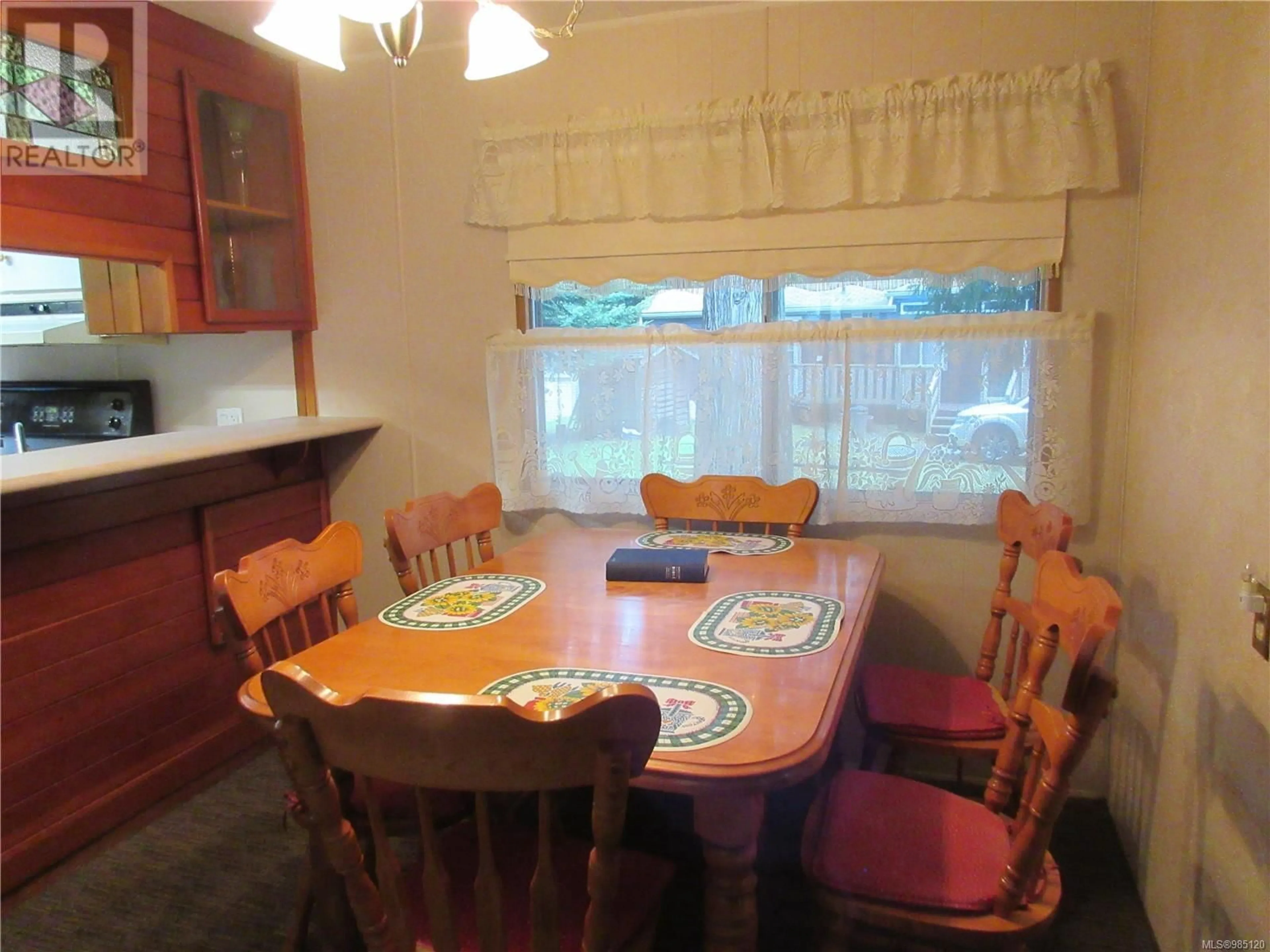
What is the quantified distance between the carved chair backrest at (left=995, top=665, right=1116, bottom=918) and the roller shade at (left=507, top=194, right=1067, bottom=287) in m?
1.37

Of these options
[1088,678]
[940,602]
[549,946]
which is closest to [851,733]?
[940,602]

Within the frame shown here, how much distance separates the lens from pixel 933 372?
221 cm

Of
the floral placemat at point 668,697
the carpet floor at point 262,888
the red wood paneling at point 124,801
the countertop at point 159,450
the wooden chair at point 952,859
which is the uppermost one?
the countertop at point 159,450

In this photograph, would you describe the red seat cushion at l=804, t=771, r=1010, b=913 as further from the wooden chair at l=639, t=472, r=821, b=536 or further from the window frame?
the window frame

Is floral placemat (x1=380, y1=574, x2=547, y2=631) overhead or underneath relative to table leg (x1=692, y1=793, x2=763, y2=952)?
overhead

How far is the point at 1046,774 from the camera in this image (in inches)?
43.0

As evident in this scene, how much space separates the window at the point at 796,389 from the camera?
2180 mm

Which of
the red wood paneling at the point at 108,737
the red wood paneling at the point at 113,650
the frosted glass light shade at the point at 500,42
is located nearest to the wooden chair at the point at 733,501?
the frosted glass light shade at the point at 500,42

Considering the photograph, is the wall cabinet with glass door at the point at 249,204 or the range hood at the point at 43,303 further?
the range hood at the point at 43,303

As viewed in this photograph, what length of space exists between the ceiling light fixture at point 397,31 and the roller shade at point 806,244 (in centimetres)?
92

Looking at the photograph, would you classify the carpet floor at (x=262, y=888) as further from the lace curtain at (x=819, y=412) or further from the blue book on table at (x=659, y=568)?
the lace curtain at (x=819, y=412)

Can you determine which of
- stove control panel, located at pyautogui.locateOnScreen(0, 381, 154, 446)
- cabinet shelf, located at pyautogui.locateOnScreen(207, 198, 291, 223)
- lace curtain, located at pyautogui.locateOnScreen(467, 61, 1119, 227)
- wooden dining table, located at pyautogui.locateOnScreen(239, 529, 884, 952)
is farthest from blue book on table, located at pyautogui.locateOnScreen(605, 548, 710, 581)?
stove control panel, located at pyautogui.locateOnScreen(0, 381, 154, 446)

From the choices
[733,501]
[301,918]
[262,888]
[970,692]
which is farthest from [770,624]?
[262,888]

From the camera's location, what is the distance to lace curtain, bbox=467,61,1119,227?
2.04 m
